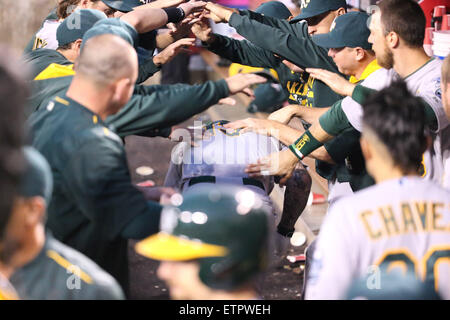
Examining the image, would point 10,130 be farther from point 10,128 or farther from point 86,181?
point 86,181

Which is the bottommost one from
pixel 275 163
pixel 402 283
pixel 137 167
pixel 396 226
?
pixel 137 167

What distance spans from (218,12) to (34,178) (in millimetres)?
3512

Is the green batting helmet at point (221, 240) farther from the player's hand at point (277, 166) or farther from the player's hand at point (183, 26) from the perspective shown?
the player's hand at point (183, 26)

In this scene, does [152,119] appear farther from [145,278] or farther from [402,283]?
[145,278]

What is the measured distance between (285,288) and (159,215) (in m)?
2.63

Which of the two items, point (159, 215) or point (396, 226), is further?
point (159, 215)

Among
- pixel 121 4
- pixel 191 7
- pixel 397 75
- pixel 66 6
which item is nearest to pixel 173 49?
pixel 191 7

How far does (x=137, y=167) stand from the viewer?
8117 mm

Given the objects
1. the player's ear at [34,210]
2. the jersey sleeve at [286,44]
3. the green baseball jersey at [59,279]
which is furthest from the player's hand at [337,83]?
the player's ear at [34,210]

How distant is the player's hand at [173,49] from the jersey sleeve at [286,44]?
0.60 meters

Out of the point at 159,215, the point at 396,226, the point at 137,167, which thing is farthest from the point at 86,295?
the point at 137,167

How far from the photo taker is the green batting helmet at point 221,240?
208 centimetres

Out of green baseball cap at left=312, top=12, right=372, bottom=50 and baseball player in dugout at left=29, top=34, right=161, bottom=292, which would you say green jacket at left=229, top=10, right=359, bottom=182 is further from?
baseball player in dugout at left=29, top=34, right=161, bottom=292

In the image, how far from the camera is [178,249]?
214 cm
